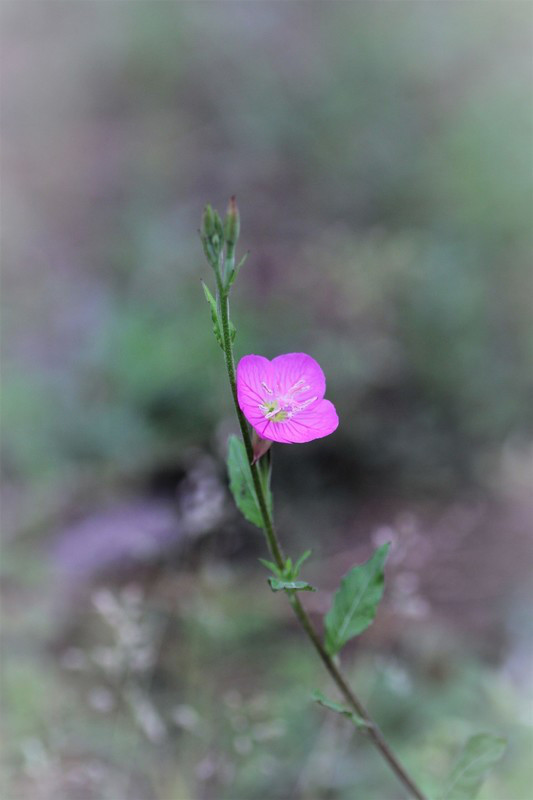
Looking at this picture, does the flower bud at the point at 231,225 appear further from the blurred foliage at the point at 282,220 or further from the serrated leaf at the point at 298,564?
the blurred foliage at the point at 282,220

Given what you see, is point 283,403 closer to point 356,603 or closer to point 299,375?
point 299,375

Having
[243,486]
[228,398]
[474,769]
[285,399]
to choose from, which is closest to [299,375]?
[285,399]

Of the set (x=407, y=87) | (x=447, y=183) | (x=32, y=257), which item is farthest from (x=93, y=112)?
(x=447, y=183)

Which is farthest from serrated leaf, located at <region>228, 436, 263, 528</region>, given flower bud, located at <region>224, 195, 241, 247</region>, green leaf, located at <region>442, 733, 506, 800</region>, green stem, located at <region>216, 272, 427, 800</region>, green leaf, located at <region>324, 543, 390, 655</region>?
green leaf, located at <region>442, 733, 506, 800</region>

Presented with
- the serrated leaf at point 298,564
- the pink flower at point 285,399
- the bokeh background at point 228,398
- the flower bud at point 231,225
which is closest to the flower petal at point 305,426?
the pink flower at point 285,399

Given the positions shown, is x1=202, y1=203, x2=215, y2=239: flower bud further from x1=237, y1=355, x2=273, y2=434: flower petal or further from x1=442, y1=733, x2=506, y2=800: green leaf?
x1=442, y1=733, x2=506, y2=800: green leaf

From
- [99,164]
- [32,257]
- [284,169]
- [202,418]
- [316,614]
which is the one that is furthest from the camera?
[99,164]

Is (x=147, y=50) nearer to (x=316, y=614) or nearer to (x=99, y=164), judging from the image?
(x=99, y=164)
